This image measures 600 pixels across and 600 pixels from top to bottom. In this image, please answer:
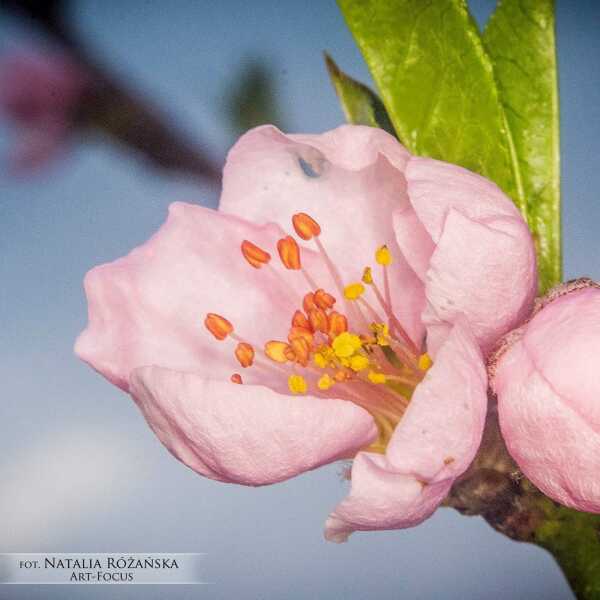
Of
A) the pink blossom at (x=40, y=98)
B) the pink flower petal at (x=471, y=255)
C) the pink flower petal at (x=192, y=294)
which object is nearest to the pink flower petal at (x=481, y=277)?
the pink flower petal at (x=471, y=255)

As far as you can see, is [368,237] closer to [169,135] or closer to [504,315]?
[504,315]

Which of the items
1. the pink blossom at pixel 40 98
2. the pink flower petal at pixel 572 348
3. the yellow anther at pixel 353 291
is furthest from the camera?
the pink blossom at pixel 40 98

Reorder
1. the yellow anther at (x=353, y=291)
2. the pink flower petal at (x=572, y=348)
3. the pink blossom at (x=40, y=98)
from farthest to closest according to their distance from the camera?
the pink blossom at (x=40, y=98), the yellow anther at (x=353, y=291), the pink flower petal at (x=572, y=348)

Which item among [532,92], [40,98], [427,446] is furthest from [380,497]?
[40,98]

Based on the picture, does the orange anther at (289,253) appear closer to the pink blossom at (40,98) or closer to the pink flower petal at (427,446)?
the pink flower petal at (427,446)

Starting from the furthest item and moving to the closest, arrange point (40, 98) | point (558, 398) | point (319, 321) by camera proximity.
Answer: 1. point (40, 98)
2. point (319, 321)
3. point (558, 398)

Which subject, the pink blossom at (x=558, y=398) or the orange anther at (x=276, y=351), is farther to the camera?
the orange anther at (x=276, y=351)

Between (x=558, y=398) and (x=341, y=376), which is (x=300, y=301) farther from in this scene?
(x=558, y=398)

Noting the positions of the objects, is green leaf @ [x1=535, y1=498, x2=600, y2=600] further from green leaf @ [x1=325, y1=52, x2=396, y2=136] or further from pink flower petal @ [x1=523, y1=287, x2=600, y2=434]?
green leaf @ [x1=325, y1=52, x2=396, y2=136]
